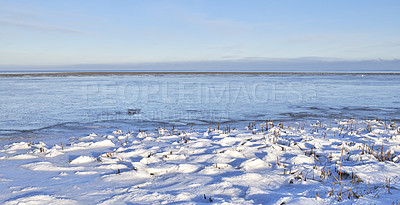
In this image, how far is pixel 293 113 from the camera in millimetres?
11406

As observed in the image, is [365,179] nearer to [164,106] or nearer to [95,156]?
[95,156]

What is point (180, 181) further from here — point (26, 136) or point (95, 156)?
point (26, 136)

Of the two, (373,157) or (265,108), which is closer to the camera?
(373,157)

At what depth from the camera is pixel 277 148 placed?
17.1 ft

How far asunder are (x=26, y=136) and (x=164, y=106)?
21.6 ft

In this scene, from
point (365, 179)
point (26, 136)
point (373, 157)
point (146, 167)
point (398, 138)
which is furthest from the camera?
point (26, 136)

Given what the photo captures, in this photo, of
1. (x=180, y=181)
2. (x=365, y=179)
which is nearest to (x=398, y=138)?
(x=365, y=179)

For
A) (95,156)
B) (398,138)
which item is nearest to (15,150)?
(95,156)

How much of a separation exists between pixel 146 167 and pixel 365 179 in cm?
288

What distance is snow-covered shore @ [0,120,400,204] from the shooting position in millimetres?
3100

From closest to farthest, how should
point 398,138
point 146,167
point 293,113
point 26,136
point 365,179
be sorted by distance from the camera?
point 365,179, point 146,167, point 398,138, point 26,136, point 293,113

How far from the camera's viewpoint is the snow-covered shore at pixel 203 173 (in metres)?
3.10

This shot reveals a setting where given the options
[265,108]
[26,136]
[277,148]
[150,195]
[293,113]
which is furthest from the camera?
[265,108]

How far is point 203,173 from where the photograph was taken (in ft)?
12.9
